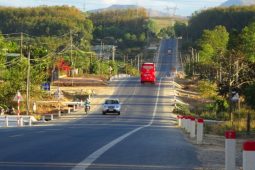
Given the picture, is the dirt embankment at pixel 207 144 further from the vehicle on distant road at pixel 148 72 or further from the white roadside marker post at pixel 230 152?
the vehicle on distant road at pixel 148 72

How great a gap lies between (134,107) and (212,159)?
56260 millimetres

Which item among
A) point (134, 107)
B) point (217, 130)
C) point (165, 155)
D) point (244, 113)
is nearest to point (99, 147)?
point (165, 155)

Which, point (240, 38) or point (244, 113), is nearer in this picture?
point (244, 113)

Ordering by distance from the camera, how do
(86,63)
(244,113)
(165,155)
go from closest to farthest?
(165,155) → (244,113) → (86,63)

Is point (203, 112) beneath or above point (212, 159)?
beneath

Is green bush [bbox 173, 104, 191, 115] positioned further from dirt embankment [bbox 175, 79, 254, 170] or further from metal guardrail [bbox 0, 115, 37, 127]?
metal guardrail [bbox 0, 115, 37, 127]

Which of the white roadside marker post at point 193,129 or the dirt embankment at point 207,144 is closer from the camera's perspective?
the dirt embankment at point 207,144

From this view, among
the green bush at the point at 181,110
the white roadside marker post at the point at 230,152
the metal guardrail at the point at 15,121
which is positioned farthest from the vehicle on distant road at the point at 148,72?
the white roadside marker post at the point at 230,152

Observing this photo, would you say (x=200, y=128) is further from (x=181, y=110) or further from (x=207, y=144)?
(x=181, y=110)

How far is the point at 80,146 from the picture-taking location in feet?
65.2

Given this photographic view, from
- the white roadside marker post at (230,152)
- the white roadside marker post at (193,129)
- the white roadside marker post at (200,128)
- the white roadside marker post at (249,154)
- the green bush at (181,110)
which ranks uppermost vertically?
the white roadside marker post at (249,154)

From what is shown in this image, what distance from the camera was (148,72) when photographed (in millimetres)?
102250

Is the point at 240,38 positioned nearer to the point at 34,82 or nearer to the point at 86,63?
the point at 34,82

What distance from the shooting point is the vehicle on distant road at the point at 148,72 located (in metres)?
100
